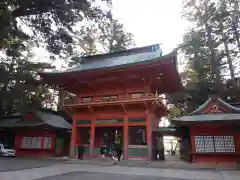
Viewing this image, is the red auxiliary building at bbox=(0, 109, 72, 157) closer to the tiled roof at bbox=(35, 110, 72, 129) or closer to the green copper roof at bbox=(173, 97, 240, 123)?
the tiled roof at bbox=(35, 110, 72, 129)

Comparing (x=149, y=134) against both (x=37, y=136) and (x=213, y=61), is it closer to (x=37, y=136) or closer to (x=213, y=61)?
(x=37, y=136)

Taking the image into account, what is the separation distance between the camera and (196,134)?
49.3ft

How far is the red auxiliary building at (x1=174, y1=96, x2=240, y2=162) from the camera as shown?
14.0 meters

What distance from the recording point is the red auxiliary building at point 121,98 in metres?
16.0

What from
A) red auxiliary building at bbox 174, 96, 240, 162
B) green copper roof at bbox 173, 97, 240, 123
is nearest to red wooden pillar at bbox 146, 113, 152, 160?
green copper roof at bbox 173, 97, 240, 123

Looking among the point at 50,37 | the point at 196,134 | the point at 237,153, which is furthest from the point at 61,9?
the point at 237,153

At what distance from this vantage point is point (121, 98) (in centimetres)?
1698

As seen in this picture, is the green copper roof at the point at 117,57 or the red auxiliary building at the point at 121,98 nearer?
the red auxiliary building at the point at 121,98

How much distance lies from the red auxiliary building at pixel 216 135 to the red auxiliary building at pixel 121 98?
3.08 meters

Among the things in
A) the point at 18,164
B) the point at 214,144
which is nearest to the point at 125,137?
the point at 214,144

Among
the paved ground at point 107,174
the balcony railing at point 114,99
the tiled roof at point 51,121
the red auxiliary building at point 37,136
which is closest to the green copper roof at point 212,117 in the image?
the balcony railing at point 114,99

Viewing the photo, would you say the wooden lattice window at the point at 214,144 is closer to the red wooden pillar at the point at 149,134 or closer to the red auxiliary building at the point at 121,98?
the red wooden pillar at the point at 149,134

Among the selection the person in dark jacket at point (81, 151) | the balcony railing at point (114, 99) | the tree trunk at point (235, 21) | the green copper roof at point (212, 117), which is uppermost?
the tree trunk at point (235, 21)

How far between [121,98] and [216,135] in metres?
7.18
